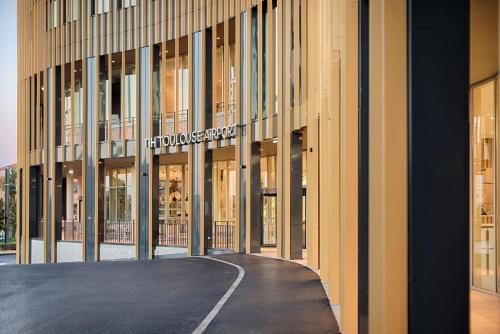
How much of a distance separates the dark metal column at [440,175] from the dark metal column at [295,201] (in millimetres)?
16821

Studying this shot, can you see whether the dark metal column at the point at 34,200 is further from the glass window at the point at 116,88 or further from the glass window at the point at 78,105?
the glass window at the point at 116,88

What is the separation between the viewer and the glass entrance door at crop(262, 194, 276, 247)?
92.8 feet

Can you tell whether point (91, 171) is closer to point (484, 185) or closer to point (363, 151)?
point (484, 185)

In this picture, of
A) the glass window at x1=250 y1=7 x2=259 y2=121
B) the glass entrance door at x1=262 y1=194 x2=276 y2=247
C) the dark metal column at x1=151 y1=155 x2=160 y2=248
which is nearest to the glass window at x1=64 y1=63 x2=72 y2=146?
the dark metal column at x1=151 y1=155 x2=160 y2=248

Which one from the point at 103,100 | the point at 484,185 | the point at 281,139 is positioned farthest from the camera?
the point at 103,100

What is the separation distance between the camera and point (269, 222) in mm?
28578

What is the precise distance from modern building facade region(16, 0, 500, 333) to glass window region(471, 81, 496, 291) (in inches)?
1.6

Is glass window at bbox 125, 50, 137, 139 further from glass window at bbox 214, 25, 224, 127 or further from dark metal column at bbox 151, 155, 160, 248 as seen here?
glass window at bbox 214, 25, 224, 127

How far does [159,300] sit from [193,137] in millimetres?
16463

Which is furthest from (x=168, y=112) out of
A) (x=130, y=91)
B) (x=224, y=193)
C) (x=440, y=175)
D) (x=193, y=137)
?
→ (x=440, y=175)

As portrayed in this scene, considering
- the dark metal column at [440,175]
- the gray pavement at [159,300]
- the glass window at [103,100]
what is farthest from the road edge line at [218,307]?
the glass window at [103,100]

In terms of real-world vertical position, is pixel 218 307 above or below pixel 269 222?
above

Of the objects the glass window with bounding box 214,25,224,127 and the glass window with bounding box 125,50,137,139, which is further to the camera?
the glass window with bounding box 125,50,137,139

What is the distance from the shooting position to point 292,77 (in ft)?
70.5
